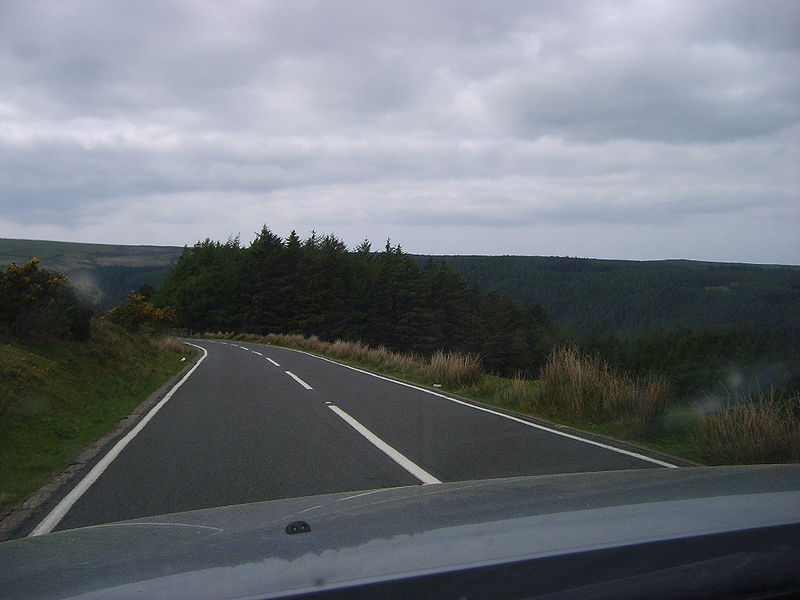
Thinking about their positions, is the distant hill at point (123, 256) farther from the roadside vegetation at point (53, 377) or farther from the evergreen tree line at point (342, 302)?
the roadside vegetation at point (53, 377)

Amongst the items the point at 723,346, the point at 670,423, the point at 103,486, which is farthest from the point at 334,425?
the point at 723,346

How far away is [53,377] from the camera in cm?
1382

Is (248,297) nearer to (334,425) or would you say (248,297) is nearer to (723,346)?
(723,346)

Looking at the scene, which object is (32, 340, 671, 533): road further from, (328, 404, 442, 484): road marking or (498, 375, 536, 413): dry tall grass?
(498, 375, 536, 413): dry tall grass

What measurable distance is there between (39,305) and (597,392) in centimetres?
1419

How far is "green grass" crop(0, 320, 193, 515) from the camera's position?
798 cm

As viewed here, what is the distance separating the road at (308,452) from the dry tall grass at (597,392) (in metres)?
1.11

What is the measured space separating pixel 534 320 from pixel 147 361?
6854 cm

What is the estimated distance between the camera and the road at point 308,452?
6.36m

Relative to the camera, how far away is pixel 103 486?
6734 mm

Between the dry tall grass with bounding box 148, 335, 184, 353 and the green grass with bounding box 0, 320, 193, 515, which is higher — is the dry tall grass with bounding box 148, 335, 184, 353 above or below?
below

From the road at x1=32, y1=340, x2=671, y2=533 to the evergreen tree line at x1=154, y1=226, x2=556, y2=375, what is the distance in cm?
6317

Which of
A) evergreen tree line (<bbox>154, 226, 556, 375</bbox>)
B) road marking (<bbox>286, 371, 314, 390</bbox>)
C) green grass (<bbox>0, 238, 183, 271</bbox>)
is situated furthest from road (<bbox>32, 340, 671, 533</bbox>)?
green grass (<bbox>0, 238, 183, 271</bbox>)

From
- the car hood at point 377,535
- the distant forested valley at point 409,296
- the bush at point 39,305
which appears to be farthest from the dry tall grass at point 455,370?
the distant forested valley at point 409,296
